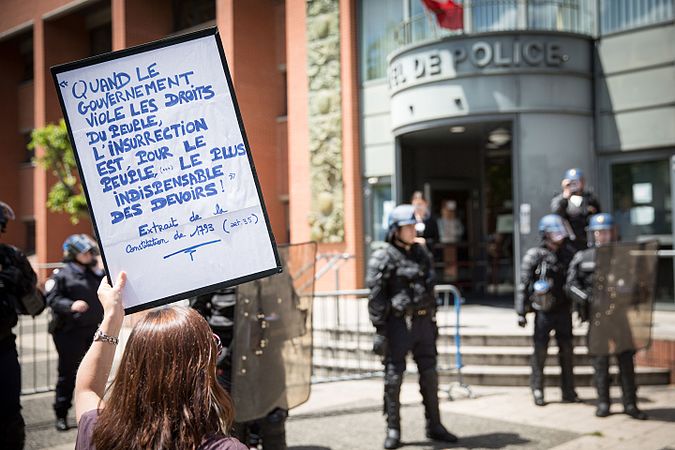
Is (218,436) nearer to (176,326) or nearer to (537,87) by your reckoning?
(176,326)

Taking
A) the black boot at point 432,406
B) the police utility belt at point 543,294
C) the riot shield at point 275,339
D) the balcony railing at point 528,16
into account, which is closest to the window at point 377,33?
the balcony railing at point 528,16

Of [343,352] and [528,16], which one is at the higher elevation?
[528,16]

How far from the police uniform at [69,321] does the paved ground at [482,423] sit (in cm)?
46

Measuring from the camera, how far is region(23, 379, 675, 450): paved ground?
590cm

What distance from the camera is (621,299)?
686 centimetres

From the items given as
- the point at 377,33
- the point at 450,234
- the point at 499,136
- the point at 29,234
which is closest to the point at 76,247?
the point at 450,234

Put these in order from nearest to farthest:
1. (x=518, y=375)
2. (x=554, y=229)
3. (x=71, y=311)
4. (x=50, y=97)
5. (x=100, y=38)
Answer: (x=71, y=311), (x=554, y=229), (x=518, y=375), (x=100, y=38), (x=50, y=97)

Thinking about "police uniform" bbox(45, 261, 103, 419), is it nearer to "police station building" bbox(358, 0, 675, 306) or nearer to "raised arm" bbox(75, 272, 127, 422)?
"raised arm" bbox(75, 272, 127, 422)

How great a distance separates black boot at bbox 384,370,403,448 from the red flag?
313 inches

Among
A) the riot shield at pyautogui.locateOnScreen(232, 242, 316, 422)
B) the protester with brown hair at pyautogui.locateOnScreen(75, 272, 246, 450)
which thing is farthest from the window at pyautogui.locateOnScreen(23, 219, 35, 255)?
the protester with brown hair at pyautogui.locateOnScreen(75, 272, 246, 450)

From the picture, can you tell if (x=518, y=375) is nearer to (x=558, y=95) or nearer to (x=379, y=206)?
(x=558, y=95)

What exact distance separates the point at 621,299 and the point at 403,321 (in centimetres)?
248

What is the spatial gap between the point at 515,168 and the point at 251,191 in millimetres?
9598

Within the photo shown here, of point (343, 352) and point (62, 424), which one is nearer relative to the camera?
point (62, 424)
